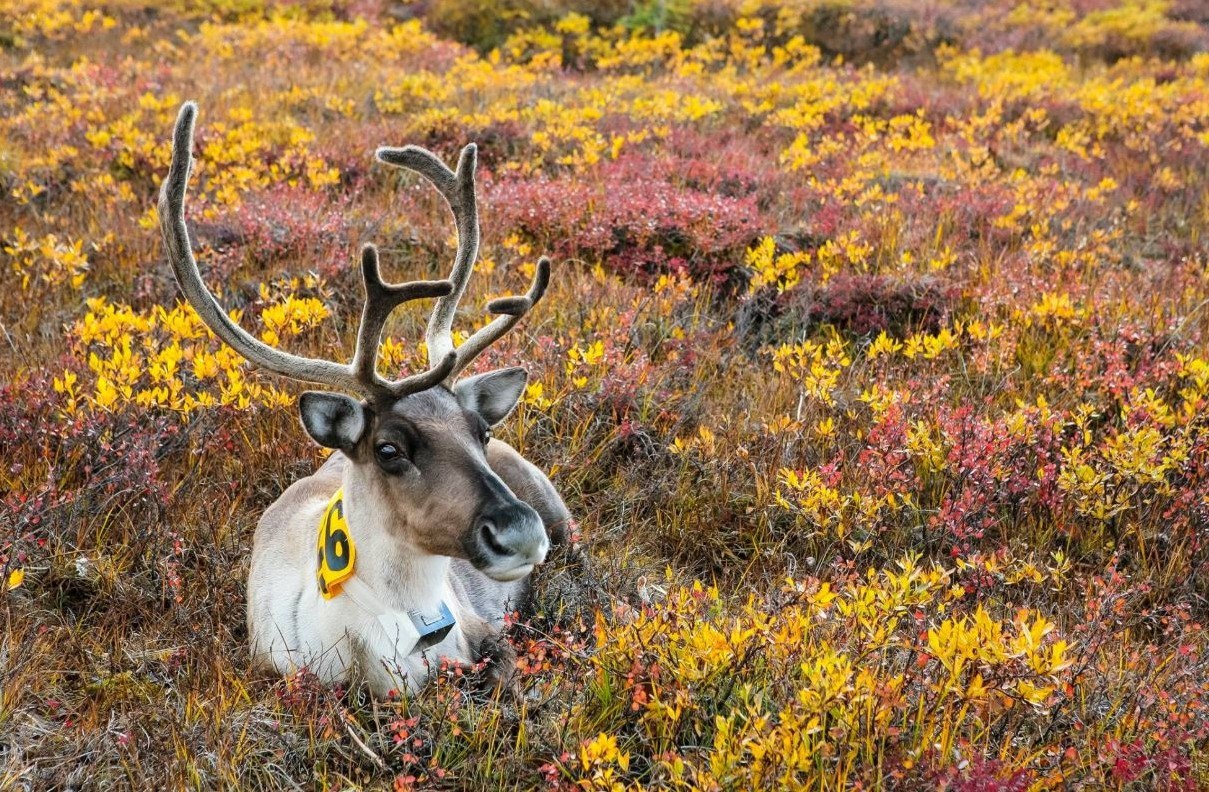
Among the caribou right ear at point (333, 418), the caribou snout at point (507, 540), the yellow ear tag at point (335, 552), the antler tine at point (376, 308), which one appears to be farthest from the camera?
the yellow ear tag at point (335, 552)

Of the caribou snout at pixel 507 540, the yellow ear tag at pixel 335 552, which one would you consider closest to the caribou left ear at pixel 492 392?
the yellow ear tag at pixel 335 552

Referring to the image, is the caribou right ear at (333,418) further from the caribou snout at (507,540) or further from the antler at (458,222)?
the caribou snout at (507,540)

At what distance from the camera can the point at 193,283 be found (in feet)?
11.4

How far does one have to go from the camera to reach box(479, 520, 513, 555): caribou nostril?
3.12 meters

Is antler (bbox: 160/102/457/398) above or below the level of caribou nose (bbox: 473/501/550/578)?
above

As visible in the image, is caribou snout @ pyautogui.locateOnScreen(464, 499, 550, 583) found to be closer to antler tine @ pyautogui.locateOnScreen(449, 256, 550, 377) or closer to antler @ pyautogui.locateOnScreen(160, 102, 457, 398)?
antler @ pyautogui.locateOnScreen(160, 102, 457, 398)

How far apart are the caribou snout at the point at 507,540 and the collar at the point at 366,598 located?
0.56 metres

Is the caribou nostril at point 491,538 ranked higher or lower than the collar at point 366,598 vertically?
higher

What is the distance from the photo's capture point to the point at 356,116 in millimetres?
11359

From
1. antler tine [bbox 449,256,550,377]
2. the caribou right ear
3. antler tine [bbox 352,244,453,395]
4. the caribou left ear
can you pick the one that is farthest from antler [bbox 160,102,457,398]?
the caribou left ear

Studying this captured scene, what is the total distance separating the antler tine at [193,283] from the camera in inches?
129

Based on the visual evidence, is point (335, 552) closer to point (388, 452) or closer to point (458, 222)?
point (388, 452)

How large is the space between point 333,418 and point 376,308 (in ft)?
1.33

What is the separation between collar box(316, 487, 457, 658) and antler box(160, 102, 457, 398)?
49cm
